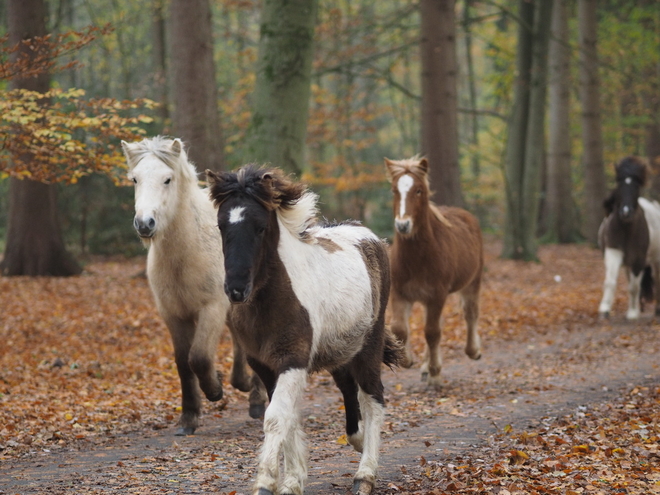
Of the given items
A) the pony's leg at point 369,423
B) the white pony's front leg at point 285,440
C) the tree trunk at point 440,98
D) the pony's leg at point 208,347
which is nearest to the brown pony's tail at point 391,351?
the pony's leg at point 369,423

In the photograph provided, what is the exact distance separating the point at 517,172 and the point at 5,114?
1783 cm

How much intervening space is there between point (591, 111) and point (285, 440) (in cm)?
2283

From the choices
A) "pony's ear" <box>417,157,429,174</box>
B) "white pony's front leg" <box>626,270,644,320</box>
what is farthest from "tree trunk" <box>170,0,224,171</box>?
"white pony's front leg" <box>626,270,644,320</box>

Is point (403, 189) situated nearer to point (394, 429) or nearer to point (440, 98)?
point (394, 429)

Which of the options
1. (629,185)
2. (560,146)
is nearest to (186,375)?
(629,185)

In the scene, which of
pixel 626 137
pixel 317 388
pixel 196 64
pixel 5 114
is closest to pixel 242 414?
pixel 317 388

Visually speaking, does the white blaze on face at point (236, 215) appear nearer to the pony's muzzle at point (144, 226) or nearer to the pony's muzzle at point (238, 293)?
the pony's muzzle at point (238, 293)

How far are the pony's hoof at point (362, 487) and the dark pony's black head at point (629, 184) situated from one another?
9.83 meters

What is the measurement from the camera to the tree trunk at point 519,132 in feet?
73.8

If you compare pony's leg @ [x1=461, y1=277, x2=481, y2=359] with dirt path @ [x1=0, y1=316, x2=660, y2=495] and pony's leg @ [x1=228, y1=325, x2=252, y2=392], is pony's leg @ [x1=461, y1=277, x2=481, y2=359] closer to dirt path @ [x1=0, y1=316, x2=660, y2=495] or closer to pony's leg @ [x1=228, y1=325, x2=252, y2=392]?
dirt path @ [x1=0, y1=316, x2=660, y2=495]

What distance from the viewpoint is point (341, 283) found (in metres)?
5.38

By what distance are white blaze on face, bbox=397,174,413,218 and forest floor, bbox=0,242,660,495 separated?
2151 millimetres

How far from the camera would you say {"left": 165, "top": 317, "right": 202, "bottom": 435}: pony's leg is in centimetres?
715

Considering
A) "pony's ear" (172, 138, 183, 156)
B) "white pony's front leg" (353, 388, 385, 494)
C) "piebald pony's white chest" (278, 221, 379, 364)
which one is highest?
"pony's ear" (172, 138, 183, 156)
